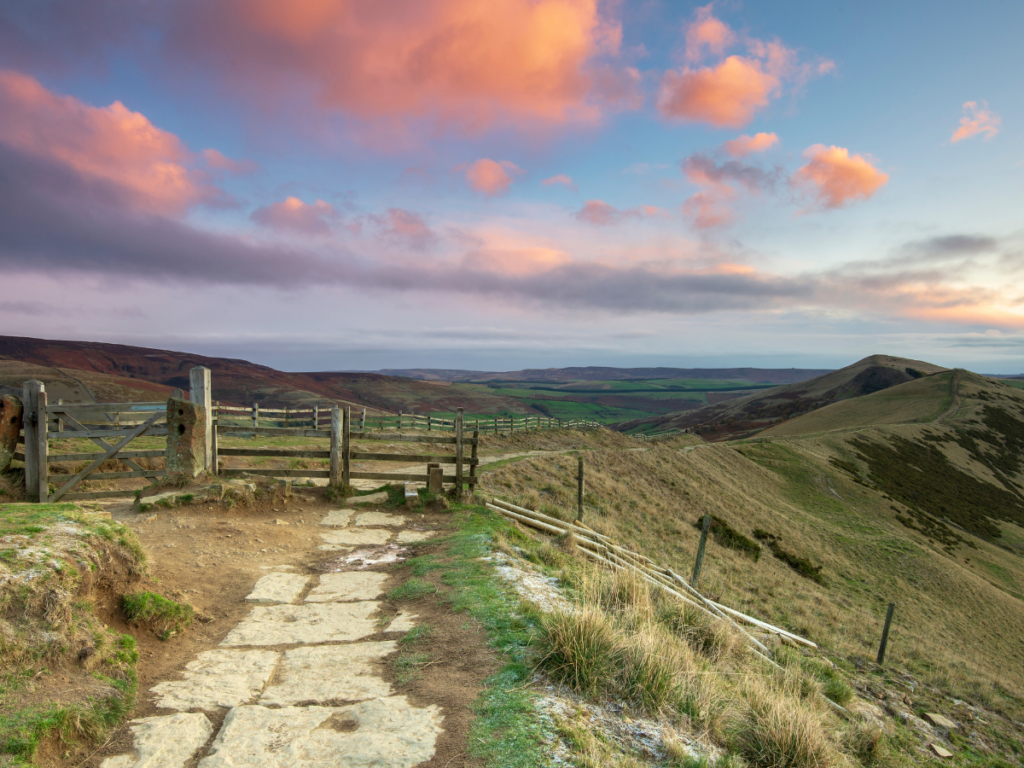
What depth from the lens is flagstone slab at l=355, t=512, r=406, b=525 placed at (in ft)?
33.4

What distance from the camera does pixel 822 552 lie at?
29.8m

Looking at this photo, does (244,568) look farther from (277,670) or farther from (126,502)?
(126,502)

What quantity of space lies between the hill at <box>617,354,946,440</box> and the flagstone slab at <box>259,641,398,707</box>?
107680mm

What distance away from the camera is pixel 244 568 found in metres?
7.25

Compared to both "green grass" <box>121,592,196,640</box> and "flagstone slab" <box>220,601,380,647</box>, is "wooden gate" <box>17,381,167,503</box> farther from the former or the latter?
"flagstone slab" <box>220,601,380,647</box>

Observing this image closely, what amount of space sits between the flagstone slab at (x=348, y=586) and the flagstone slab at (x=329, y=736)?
258 cm

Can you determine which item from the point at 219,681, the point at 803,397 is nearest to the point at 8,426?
the point at 219,681

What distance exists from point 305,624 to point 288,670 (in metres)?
1.04

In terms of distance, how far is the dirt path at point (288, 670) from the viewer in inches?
133

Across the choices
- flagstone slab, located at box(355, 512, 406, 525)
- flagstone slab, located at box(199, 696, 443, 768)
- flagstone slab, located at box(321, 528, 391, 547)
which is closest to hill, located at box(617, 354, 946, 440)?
flagstone slab, located at box(355, 512, 406, 525)

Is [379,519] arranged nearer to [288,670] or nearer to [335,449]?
[335,449]

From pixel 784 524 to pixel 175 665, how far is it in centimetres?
3470

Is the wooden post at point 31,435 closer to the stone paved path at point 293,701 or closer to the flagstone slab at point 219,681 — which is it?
the stone paved path at point 293,701

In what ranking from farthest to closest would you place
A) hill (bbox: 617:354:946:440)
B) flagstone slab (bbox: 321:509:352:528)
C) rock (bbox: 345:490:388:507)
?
1. hill (bbox: 617:354:946:440)
2. rock (bbox: 345:490:388:507)
3. flagstone slab (bbox: 321:509:352:528)
